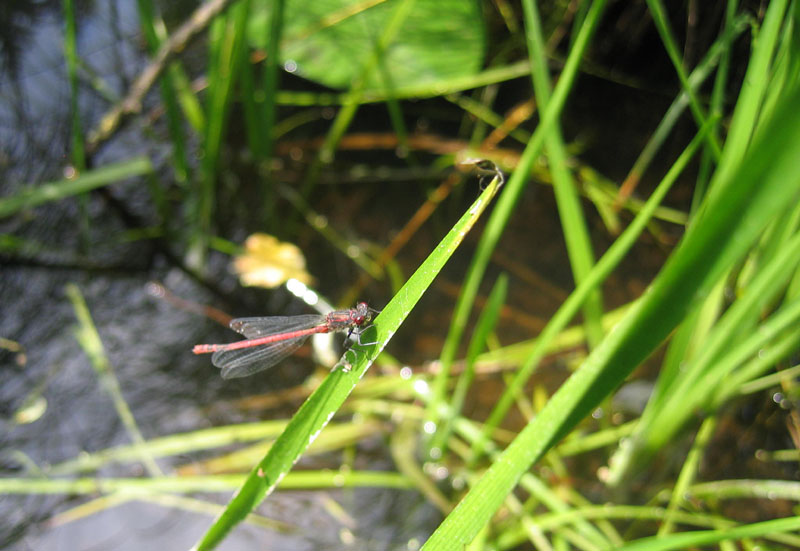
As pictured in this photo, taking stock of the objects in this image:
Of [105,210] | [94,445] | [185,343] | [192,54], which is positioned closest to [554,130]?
[185,343]

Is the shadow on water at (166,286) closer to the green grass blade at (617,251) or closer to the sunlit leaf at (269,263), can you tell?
the sunlit leaf at (269,263)

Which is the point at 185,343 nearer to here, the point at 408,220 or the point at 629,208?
the point at 408,220

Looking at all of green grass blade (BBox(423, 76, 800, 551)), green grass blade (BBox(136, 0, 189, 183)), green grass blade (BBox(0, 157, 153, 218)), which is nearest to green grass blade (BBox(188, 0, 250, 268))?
green grass blade (BBox(136, 0, 189, 183))

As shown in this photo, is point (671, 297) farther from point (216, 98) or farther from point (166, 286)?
point (166, 286)

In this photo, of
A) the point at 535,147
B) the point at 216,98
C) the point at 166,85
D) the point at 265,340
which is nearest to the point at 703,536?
the point at 535,147

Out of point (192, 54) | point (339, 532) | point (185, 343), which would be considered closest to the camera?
point (339, 532)

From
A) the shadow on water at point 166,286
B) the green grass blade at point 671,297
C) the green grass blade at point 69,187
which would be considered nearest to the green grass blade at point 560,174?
the green grass blade at point 671,297
